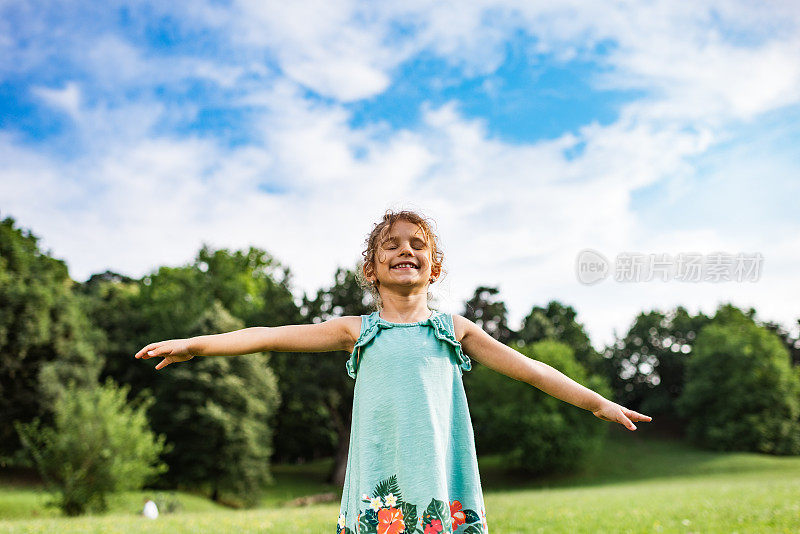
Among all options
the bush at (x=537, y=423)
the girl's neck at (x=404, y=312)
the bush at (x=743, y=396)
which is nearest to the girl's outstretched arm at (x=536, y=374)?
the girl's neck at (x=404, y=312)

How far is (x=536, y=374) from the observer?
345 centimetres

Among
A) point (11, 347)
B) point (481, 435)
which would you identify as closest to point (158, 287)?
point (11, 347)

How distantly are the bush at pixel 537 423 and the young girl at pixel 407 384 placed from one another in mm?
35772

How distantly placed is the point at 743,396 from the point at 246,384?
3601cm

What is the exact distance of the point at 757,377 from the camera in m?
45.1

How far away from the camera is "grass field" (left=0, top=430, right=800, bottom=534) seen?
9617 mm

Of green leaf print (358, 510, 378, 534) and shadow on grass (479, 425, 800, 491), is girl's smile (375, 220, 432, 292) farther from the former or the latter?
shadow on grass (479, 425, 800, 491)

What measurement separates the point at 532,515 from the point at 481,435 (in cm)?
3093

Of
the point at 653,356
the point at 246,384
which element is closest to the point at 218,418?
the point at 246,384

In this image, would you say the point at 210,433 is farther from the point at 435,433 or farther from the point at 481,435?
the point at 435,433

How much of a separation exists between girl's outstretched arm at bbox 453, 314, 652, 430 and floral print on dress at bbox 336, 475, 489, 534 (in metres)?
0.78

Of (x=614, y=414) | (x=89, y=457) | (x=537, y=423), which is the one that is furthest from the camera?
(x=537, y=423)

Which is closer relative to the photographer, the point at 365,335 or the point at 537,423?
the point at 365,335

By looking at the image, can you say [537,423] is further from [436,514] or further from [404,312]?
[436,514]
